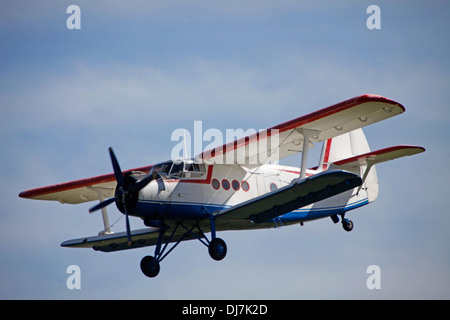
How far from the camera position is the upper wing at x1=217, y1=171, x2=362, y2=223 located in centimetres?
1970

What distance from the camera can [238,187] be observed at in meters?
22.5

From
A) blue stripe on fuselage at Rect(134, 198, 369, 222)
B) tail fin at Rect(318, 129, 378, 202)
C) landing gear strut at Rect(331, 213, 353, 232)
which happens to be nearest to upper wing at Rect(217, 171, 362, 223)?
blue stripe on fuselage at Rect(134, 198, 369, 222)

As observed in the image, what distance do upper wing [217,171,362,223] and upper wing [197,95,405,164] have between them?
1.86 m

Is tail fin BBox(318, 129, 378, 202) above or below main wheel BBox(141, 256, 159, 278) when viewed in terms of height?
above

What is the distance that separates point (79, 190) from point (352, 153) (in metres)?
9.96

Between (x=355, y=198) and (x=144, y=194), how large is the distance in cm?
853

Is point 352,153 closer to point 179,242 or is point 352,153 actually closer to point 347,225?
point 347,225

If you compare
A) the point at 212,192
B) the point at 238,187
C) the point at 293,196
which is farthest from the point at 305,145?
the point at 212,192

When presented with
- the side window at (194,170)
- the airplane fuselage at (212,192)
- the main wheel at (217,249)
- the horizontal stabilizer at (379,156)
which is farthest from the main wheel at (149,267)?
the horizontal stabilizer at (379,156)

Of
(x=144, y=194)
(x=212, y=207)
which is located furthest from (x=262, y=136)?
(x=144, y=194)

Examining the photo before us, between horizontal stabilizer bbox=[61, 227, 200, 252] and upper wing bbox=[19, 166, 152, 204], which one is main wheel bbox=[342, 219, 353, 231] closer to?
horizontal stabilizer bbox=[61, 227, 200, 252]

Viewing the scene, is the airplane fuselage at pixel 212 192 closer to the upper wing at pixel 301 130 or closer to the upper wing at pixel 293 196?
the upper wing at pixel 301 130

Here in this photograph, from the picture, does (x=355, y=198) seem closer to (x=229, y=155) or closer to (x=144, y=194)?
(x=229, y=155)
